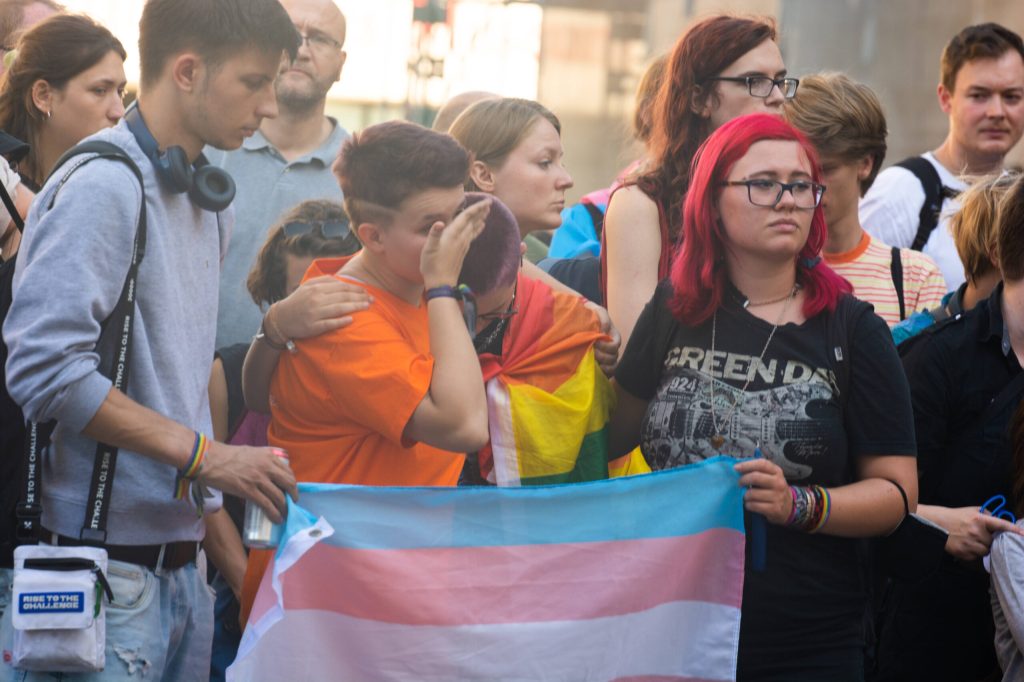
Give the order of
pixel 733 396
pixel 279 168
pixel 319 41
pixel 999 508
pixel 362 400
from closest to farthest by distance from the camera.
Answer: pixel 362 400 → pixel 733 396 → pixel 999 508 → pixel 279 168 → pixel 319 41

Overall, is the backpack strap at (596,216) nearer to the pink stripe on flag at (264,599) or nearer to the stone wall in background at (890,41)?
the pink stripe on flag at (264,599)

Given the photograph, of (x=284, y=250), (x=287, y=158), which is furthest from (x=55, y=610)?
(x=287, y=158)

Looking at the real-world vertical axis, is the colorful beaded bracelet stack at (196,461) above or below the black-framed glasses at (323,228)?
below

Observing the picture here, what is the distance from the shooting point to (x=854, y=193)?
4566mm

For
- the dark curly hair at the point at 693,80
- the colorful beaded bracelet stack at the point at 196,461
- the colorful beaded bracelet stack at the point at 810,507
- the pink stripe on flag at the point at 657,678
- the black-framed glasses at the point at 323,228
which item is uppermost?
the dark curly hair at the point at 693,80

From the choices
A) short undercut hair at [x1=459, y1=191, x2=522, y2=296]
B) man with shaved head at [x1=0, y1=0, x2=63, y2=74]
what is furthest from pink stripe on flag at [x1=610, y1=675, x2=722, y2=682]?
man with shaved head at [x1=0, y1=0, x2=63, y2=74]

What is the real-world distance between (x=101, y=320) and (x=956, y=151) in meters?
3.92

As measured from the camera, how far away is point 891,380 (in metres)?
3.12

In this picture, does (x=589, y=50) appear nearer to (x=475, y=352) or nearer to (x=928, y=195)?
(x=928, y=195)

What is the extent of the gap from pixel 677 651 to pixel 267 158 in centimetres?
238

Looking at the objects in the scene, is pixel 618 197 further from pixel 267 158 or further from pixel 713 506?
pixel 267 158

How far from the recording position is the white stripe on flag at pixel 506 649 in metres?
3.04

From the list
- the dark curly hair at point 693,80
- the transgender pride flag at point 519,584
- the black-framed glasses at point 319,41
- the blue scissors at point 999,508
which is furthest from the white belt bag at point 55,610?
the black-framed glasses at point 319,41

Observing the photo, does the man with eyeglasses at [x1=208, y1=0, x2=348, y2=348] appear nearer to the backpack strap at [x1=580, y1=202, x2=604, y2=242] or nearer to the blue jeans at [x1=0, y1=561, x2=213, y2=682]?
the backpack strap at [x1=580, y1=202, x2=604, y2=242]
